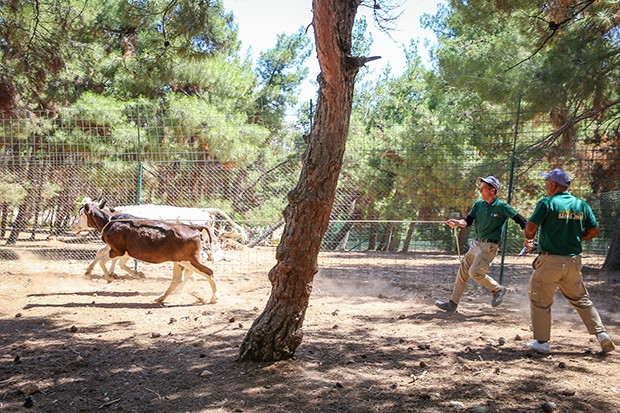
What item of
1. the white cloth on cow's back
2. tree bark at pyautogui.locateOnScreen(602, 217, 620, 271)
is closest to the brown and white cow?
the white cloth on cow's back

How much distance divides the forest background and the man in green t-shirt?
280 cm

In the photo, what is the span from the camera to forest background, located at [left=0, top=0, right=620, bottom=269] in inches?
343

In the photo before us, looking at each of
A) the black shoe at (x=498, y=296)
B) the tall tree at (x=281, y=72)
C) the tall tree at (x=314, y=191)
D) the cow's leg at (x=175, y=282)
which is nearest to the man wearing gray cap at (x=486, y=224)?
the black shoe at (x=498, y=296)

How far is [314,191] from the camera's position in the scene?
4836 mm

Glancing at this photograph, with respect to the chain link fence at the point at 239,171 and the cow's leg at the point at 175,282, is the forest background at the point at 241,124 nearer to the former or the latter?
the chain link fence at the point at 239,171

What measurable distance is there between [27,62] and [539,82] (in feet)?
27.5

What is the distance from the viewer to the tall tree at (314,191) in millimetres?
4715

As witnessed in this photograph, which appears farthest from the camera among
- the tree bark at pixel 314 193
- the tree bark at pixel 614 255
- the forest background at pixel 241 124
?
the tree bark at pixel 614 255

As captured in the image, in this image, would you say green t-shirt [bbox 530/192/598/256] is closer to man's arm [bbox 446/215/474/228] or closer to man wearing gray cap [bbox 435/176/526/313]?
man wearing gray cap [bbox 435/176/526/313]

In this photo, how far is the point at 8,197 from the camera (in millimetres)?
13367

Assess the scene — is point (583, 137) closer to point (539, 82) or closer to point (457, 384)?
point (539, 82)

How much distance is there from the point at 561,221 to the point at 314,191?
2494 mm

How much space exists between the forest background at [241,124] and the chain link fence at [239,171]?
0.15 ft

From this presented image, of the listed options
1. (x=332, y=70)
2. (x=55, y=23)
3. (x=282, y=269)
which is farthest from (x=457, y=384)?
(x=55, y=23)
